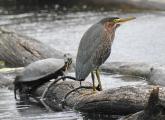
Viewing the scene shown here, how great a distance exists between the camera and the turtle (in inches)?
384

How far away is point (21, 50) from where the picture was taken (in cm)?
Result: 1269

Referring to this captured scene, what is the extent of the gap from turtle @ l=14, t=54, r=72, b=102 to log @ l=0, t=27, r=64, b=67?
7.66 feet

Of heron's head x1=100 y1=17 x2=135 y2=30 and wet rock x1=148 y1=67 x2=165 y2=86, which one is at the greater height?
heron's head x1=100 y1=17 x2=135 y2=30

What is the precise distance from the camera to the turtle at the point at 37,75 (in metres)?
9.74

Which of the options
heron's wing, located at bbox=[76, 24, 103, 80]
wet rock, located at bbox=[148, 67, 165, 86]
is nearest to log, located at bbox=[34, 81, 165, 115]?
heron's wing, located at bbox=[76, 24, 103, 80]

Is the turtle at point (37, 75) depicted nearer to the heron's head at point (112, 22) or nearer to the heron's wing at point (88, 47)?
the heron's wing at point (88, 47)

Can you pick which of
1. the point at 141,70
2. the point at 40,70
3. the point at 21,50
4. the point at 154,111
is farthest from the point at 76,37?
the point at 154,111

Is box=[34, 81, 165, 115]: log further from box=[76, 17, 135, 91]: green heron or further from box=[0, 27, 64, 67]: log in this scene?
box=[0, 27, 64, 67]: log

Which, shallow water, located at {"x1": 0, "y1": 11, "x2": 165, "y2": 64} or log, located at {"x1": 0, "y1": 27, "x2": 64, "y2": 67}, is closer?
log, located at {"x1": 0, "y1": 27, "x2": 64, "y2": 67}

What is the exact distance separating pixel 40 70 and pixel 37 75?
98mm

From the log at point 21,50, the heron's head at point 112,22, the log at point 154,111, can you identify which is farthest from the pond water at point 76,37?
the log at point 154,111

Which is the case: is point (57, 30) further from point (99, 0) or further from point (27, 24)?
point (99, 0)

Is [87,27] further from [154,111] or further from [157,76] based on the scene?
[154,111]

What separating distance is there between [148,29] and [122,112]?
10.8 metres
